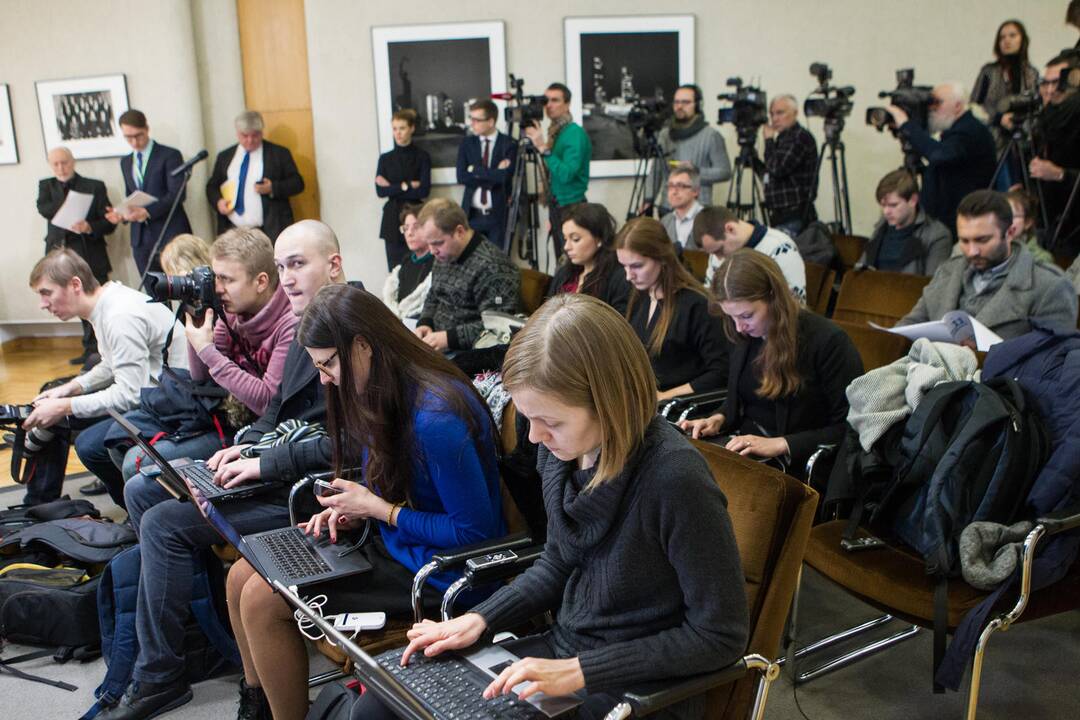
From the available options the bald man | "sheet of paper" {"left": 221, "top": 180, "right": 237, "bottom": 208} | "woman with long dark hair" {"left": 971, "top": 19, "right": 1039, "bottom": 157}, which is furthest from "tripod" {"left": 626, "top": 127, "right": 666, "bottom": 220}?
the bald man

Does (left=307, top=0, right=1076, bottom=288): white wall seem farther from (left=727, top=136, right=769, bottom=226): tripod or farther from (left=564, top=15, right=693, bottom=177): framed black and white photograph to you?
(left=727, top=136, right=769, bottom=226): tripod

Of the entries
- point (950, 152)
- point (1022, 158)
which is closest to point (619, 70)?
point (950, 152)

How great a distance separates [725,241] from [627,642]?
8.86ft

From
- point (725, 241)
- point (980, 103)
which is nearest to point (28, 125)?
point (725, 241)

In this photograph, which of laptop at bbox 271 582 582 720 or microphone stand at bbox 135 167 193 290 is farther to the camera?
microphone stand at bbox 135 167 193 290

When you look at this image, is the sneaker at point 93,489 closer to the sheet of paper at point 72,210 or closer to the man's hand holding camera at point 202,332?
the man's hand holding camera at point 202,332

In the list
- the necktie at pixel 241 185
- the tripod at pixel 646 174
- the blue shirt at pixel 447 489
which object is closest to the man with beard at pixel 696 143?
the tripod at pixel 646 174

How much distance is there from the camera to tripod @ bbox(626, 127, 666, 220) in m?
5.77

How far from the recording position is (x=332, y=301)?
185cm

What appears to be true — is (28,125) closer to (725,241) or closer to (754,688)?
(725,241)

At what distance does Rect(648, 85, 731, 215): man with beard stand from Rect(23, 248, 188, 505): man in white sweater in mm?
3431

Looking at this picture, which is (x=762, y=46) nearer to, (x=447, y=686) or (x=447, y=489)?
(x=447, y=489)

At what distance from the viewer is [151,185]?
247 inches

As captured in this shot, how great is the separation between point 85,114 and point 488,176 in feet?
9.92
